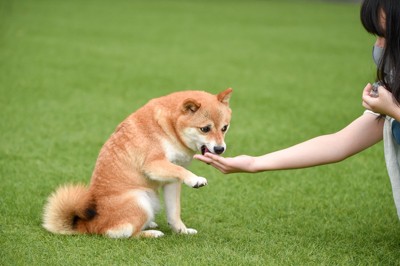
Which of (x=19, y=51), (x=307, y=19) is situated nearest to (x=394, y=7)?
(x=19, y=51)

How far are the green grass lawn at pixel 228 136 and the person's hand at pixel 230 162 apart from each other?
1.47ft

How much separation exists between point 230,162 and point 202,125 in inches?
12.2

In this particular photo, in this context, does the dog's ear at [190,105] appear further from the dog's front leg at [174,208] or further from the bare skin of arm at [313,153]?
the dog's front leg at [174,208]

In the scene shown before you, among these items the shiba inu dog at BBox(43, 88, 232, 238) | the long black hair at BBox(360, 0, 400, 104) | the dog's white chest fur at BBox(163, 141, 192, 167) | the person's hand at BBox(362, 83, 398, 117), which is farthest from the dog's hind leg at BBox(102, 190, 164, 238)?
the long black hair at BBox(360, 0, 400, 104)

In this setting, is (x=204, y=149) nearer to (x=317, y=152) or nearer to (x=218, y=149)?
(x=218, y=149)

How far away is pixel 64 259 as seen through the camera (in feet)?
9.97

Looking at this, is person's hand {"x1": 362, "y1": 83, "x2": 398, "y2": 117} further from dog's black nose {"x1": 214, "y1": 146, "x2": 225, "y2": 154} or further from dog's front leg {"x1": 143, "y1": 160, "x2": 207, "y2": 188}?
dog's front leg {"x1": 143, "y1": 160, "x2": 207, "y2": 188}

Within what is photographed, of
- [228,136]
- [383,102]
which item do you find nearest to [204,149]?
[383,102]

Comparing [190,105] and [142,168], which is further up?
[190,105]

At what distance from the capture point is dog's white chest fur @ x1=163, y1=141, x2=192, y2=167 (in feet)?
11.2

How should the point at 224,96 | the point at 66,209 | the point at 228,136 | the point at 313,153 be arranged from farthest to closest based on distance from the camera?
the point at 228,136, the point at 224,96, the point at 66,209, the point at 313,153

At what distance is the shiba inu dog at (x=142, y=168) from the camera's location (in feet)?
10.9

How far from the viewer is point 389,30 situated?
9.27 ft

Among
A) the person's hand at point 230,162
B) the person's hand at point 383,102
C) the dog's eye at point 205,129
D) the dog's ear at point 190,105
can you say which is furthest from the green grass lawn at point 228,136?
the person's hand at point 383,102
